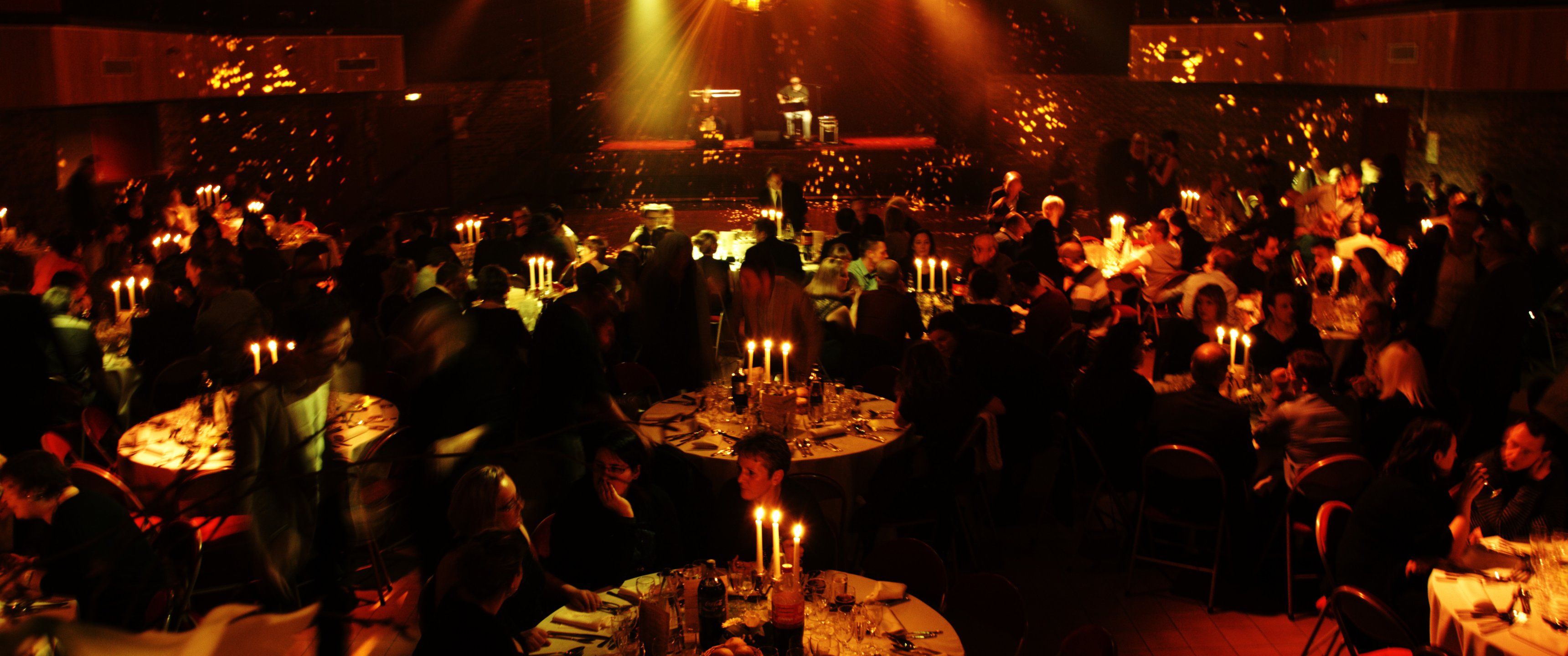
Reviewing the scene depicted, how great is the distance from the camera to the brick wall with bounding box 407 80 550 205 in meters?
17.2

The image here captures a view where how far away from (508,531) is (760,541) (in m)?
0.86

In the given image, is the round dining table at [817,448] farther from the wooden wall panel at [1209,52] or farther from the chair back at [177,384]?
the wooden wall panel at [1209,52]

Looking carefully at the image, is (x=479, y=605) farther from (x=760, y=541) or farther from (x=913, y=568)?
(x=913, y=568)

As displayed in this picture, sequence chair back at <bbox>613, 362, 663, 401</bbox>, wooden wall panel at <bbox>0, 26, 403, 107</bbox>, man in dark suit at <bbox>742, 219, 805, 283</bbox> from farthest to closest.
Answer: wooden wall panel at <bbox>0, 26, 403, 107</bbox> < man in dark suit at <bbox>742, 219, 805, 283</bbox> < chair back at <bbox>613, 362, 663, 401</bbox>

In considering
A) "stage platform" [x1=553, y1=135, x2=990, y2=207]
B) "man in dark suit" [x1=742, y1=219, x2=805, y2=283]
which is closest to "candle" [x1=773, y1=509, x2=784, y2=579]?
"man in dark suit" [x1=742, y1=219, x2=805, y2=283]

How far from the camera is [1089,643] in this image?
9.91 ft

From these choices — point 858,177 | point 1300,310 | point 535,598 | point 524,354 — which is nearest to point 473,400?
point 535,598

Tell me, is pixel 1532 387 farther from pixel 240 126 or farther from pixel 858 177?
pixel 240 126

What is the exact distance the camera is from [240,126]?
14.0 metres

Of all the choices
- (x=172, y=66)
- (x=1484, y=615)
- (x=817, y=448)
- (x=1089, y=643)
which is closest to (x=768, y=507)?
(x=817, y=448)

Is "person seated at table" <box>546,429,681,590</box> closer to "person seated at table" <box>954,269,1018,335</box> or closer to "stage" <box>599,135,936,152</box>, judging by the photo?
"person seated at table" <box>954,269,1018,335</box>

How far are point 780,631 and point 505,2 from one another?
16.4m

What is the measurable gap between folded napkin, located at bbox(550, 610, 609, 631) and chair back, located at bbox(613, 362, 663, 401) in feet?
8.36

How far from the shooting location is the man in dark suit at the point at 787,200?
10.4 metres
